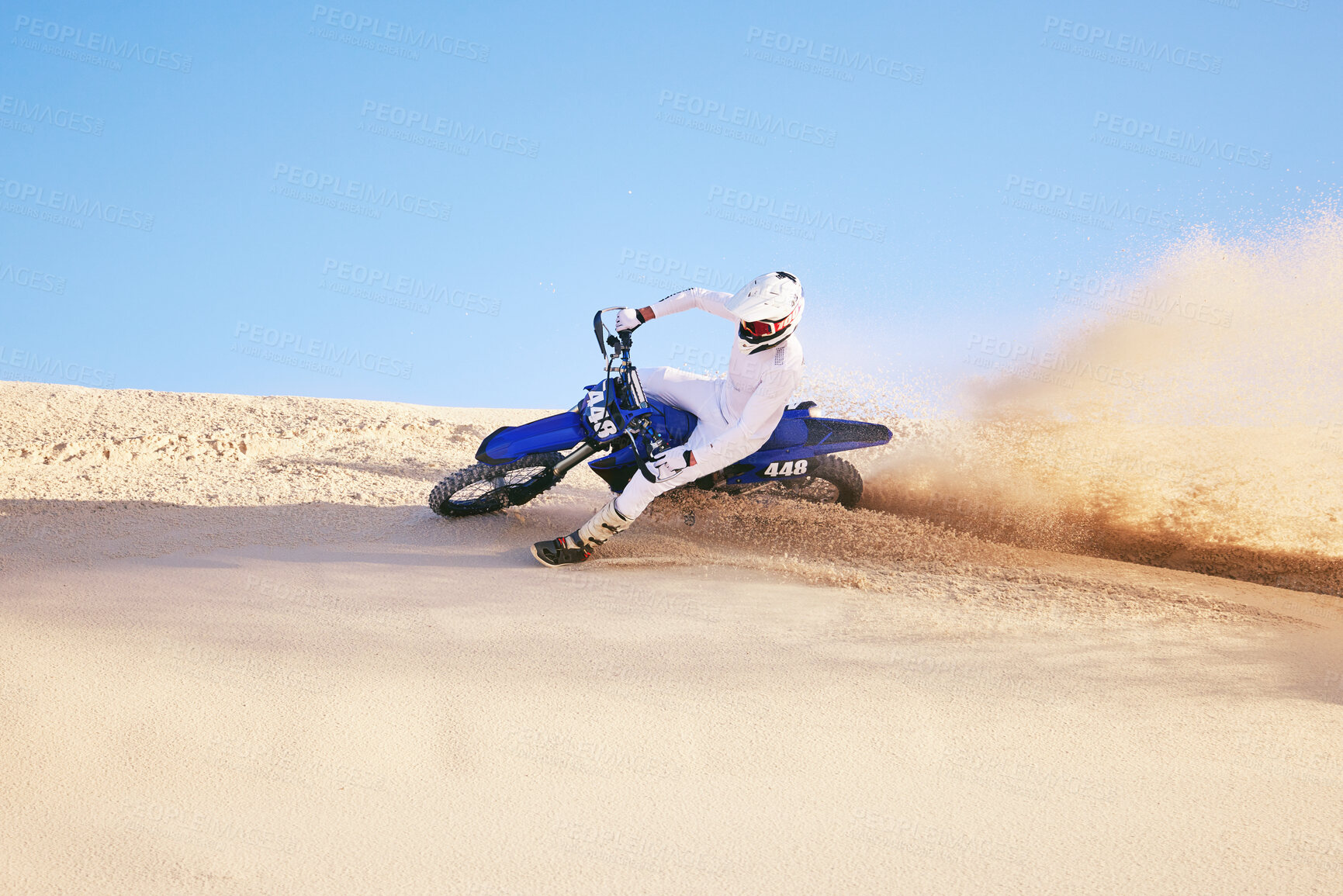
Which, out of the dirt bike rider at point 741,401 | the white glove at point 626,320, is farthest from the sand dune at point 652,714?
the white glove at point 626,320

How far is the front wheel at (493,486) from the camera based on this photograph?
591 centimetres

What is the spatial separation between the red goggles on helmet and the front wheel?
5.02 feet

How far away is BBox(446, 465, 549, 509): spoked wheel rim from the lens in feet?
20.0

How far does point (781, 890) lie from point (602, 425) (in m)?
3.64

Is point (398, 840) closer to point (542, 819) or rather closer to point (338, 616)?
point (542, 819)

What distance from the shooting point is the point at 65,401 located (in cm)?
1048

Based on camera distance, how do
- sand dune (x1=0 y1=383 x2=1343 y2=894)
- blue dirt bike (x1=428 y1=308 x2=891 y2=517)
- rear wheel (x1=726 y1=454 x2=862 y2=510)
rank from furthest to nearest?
1. rear wheel (x1=726 y1=454 x2=862 y2=510)
2. blue dirt bike (x1=428 y1=308 x2=891 y2=517)
3. sand dune (x1=0 y1=383 x2=1343 y2=894)

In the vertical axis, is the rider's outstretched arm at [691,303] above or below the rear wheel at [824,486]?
above

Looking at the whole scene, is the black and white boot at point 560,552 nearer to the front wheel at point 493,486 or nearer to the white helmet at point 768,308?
the front wheel at point 493,486

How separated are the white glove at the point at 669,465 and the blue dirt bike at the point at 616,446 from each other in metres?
0.43

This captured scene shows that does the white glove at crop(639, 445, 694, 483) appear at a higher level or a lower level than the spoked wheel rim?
higher

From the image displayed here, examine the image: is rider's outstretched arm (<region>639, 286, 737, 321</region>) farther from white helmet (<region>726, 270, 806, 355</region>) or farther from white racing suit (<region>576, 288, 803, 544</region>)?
white helmet (<region>726, 270, 806, 355</region>)

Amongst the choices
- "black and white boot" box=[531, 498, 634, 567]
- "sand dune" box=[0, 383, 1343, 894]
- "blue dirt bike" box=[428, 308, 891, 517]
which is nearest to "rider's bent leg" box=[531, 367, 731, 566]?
"black and white boot" box=[531, 498, 634, 567]

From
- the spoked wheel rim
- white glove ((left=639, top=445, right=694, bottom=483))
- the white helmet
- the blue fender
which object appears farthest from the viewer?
the spoked wheel rim
